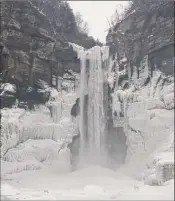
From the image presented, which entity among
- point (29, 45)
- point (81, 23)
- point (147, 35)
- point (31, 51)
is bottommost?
point (31, 51)

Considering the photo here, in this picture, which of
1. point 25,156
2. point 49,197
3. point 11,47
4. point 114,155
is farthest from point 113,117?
point 49,197

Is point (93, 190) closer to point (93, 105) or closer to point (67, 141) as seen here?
point (67, 141)

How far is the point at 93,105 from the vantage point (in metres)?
16.5

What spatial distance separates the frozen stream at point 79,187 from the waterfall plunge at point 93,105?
1459 mm

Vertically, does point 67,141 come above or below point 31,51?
below

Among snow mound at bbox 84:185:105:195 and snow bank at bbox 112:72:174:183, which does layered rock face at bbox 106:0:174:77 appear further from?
snow mound at bbox 84:185:105:195

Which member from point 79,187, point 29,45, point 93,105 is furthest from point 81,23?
point 79,187

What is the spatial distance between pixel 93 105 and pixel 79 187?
5.13 meters

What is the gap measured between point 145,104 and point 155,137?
1.45m

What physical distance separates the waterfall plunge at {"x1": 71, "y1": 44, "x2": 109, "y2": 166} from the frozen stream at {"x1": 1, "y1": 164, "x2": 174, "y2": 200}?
4.79ft

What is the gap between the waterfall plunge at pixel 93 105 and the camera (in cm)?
1600

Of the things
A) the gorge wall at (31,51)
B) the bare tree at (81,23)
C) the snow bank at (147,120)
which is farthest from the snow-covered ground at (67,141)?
the bare tree at (81,23)

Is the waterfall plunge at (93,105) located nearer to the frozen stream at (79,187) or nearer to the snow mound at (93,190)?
the frozen stream at (79,187)

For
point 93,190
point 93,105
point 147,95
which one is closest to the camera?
point 93,190
